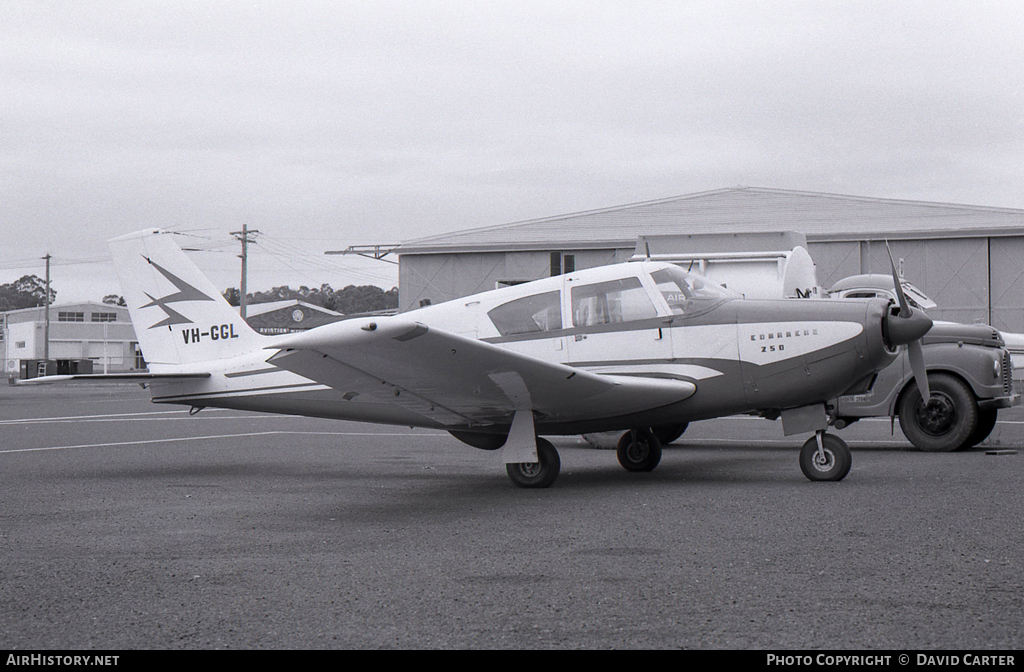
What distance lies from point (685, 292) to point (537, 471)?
2176 mm

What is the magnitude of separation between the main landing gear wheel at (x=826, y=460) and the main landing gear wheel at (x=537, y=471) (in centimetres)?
218

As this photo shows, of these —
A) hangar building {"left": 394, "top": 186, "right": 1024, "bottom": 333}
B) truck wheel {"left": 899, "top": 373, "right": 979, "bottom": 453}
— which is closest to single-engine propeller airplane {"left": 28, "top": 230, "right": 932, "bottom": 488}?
truck wheel {"left": 899, "top": 373, "right": 979, "bottom": 453}

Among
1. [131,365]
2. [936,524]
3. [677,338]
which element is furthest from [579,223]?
[131,365]

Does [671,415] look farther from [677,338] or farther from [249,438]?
[249,438]

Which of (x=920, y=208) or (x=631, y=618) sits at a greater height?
(x=920, y=208)

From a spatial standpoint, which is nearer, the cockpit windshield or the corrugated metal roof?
the cockpit windshield

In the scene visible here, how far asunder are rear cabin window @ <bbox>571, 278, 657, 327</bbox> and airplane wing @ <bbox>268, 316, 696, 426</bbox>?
656mm

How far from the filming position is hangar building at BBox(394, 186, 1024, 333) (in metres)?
35.2

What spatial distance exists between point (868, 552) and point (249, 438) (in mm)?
11476

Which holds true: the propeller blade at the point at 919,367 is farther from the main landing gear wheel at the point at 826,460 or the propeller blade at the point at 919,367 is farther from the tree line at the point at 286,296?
the tree line at the point at 286,296

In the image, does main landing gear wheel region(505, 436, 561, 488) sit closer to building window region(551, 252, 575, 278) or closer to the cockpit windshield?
the cockpit windshield

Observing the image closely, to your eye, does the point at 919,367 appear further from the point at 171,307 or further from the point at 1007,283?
the point at 1007,283

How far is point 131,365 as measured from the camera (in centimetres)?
9238

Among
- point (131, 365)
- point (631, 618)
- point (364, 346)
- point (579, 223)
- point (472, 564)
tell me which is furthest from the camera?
point (131, 365)
